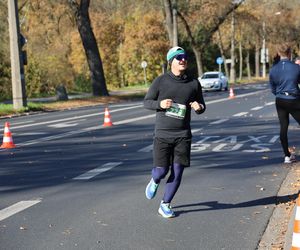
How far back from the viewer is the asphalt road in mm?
5770

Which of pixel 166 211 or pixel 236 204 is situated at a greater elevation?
pixel 166 211

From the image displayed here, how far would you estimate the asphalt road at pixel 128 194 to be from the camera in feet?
18.9

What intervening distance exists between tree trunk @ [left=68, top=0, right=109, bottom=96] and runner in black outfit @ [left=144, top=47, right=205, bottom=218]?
31.6m

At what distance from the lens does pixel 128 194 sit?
7.83 metres

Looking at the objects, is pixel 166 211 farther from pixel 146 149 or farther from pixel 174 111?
pixel 146 149

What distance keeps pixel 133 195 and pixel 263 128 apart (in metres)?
8.93

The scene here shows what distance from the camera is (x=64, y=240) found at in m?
5.71

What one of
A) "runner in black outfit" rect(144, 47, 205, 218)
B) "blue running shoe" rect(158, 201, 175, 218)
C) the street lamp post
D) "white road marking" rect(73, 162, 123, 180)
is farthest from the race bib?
the street lamp post

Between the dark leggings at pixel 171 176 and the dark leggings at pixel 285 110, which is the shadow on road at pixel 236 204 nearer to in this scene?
the dark leggings at pixel 171 176

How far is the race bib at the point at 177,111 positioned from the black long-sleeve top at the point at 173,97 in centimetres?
3

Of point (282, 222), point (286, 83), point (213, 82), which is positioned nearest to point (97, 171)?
point (286, 83)

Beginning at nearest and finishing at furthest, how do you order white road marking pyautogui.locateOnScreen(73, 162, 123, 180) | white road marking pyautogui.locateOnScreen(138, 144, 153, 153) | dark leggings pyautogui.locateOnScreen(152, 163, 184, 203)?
dark leggings pyautogui.locateOnScreen(152, 163, 184, 203)
white road marking pyautogui.locateOnScreen(73, 162, 123, 180)
white road marking pyautogui.locateOnScreen(138, 144, 153, 153)

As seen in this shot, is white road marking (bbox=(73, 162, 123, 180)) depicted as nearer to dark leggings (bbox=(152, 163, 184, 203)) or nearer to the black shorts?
dark leggings (bbox=(152, 163, 184, 203))

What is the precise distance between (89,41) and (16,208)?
3115 centimetres
